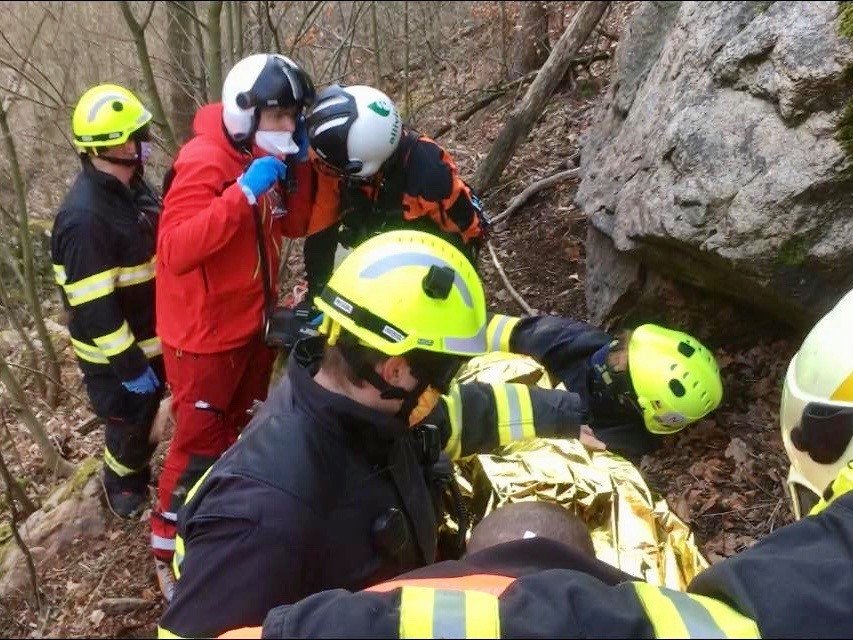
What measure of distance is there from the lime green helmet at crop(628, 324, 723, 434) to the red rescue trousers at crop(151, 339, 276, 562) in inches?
76.7

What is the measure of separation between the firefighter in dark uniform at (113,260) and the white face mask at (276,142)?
734 mm

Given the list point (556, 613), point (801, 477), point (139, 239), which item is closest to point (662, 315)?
point (801, 477)

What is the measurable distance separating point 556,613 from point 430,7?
423 inches

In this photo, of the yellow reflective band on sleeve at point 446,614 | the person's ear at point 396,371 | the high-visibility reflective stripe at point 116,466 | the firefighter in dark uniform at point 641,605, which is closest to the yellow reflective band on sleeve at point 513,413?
the person's ear at point 396,371

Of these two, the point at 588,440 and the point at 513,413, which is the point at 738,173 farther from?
the point at 513,413

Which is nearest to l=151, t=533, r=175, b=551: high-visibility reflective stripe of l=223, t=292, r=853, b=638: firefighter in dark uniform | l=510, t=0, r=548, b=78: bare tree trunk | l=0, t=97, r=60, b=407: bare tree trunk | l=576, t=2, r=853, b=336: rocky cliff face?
l=223, t=292, r=853, b=638: firefighter in dark uniform

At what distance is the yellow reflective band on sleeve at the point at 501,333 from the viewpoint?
4.00 meters

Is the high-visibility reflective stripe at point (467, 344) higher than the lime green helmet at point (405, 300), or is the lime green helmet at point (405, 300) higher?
the lime green helmet at point (405, 300)

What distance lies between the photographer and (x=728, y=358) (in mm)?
4152

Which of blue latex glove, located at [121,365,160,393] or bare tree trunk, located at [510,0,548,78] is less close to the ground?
bare tree trunk, located at [510,0,548,78]

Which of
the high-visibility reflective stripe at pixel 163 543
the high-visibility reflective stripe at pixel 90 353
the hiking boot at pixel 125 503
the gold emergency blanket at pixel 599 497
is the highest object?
the high-visibility reflective stripe at pixel 90 353

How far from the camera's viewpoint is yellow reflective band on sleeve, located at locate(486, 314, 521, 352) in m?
4.00

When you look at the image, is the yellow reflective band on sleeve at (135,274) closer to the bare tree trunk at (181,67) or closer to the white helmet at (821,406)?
the bare tree trunk at (181,67)

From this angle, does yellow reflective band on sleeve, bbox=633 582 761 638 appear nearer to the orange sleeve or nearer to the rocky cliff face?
the rocky cliff face
